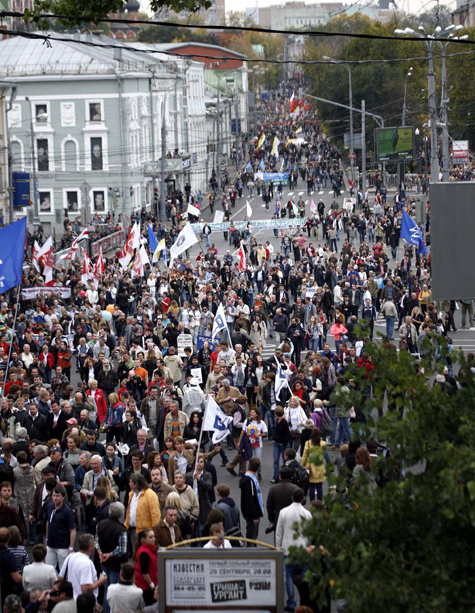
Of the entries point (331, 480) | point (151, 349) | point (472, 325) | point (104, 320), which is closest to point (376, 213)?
point (472, 325)

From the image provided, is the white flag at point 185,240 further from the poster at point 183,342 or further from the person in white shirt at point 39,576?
the person in white shirt at point 39,576

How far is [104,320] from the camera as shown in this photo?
26.2 meters

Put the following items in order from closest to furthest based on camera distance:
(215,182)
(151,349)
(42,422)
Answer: (42,422)
(151,349)
(215,182)

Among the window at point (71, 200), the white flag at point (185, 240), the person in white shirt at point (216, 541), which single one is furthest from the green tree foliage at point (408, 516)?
the window at point (71, 200)

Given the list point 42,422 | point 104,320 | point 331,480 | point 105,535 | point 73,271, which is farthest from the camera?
point 73,271

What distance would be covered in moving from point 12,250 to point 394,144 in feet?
169

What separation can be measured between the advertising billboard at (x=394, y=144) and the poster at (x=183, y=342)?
1846 inches

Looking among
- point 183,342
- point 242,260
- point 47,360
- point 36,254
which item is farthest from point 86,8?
point 242,260

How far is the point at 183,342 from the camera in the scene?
23781 mm

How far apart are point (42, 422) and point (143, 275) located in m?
18.6

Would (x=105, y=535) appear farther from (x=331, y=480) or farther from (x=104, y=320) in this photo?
(x=104, y=320)

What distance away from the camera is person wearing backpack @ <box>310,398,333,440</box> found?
16.4m

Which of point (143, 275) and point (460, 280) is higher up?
point (460, 280)

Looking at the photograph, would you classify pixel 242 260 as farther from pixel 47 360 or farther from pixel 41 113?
pixel 41 113
